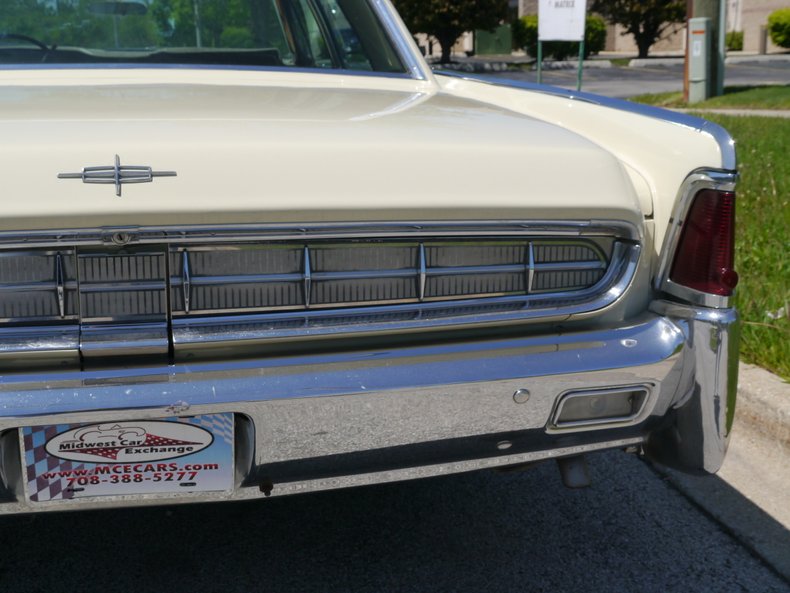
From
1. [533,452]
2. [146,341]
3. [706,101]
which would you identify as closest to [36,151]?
[146,341]

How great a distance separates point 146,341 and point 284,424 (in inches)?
12.8

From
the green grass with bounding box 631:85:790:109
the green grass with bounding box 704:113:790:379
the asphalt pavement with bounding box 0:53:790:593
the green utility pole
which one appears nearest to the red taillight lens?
the asphalt pavement with bounding box 0:53:790:593

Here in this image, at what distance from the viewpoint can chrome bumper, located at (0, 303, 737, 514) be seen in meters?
2.08

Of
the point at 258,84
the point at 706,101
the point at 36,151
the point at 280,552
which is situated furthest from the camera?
the point at 706,101

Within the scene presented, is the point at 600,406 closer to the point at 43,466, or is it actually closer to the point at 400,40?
the point at 43,466

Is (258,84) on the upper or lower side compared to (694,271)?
upper

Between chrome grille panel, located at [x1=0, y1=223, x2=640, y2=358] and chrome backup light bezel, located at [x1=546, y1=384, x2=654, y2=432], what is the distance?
0.19m

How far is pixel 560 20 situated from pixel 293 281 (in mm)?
9985

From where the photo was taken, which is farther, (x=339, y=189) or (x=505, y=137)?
(x=505, y=137)

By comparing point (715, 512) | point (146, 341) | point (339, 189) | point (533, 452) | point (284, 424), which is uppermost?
point (339, 189)

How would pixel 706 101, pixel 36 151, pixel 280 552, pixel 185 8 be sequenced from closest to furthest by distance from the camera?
pixel 36 151 < pixel 280 552 < pixel 185 8 < pixel 706 101

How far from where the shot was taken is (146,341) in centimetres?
214

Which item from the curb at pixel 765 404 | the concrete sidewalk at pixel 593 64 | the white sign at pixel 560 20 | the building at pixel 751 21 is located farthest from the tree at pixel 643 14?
the curb at pixel 765 404

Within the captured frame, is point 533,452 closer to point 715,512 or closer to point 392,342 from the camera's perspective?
point 392,342
